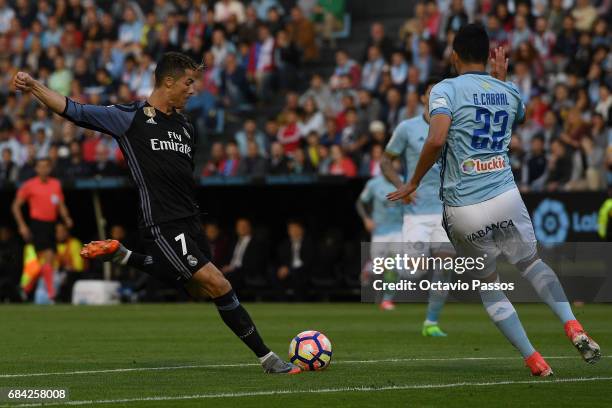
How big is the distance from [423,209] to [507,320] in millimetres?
6376

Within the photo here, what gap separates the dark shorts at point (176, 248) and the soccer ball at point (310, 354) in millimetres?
1019

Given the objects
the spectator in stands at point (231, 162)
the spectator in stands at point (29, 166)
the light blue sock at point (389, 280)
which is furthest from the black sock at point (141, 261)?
the spectator in stands at point (29, 166)

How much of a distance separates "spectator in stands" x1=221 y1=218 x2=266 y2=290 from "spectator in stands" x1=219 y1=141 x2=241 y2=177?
1.00 m

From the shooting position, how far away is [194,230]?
1015 centimetres

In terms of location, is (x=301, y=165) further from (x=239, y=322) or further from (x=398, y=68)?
(x=239, y=322)

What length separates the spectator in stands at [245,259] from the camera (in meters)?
25.4

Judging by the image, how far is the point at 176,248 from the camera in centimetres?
995

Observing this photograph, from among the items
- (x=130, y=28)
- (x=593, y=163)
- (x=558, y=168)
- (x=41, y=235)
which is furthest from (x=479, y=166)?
(x=130, y=28)

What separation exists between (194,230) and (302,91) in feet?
62.0

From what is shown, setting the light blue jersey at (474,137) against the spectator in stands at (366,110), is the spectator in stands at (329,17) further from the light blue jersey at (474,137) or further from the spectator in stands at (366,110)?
the light blue jersey at (474,137)

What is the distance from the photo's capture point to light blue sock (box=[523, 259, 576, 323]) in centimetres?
957

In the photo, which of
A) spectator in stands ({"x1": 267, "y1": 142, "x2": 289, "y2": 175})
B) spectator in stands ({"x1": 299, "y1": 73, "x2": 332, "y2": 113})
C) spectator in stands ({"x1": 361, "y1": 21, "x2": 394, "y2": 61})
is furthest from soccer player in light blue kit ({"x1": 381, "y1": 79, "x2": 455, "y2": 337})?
spectator in stands ({"x1": 361, "y1": 21, "x2": 394, "y2": 61})

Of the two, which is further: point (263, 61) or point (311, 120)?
point (263, 61)

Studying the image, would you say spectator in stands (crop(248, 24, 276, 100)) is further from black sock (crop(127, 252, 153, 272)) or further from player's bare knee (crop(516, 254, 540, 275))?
player's bare knee (crop(516, 254, 540, 275))
